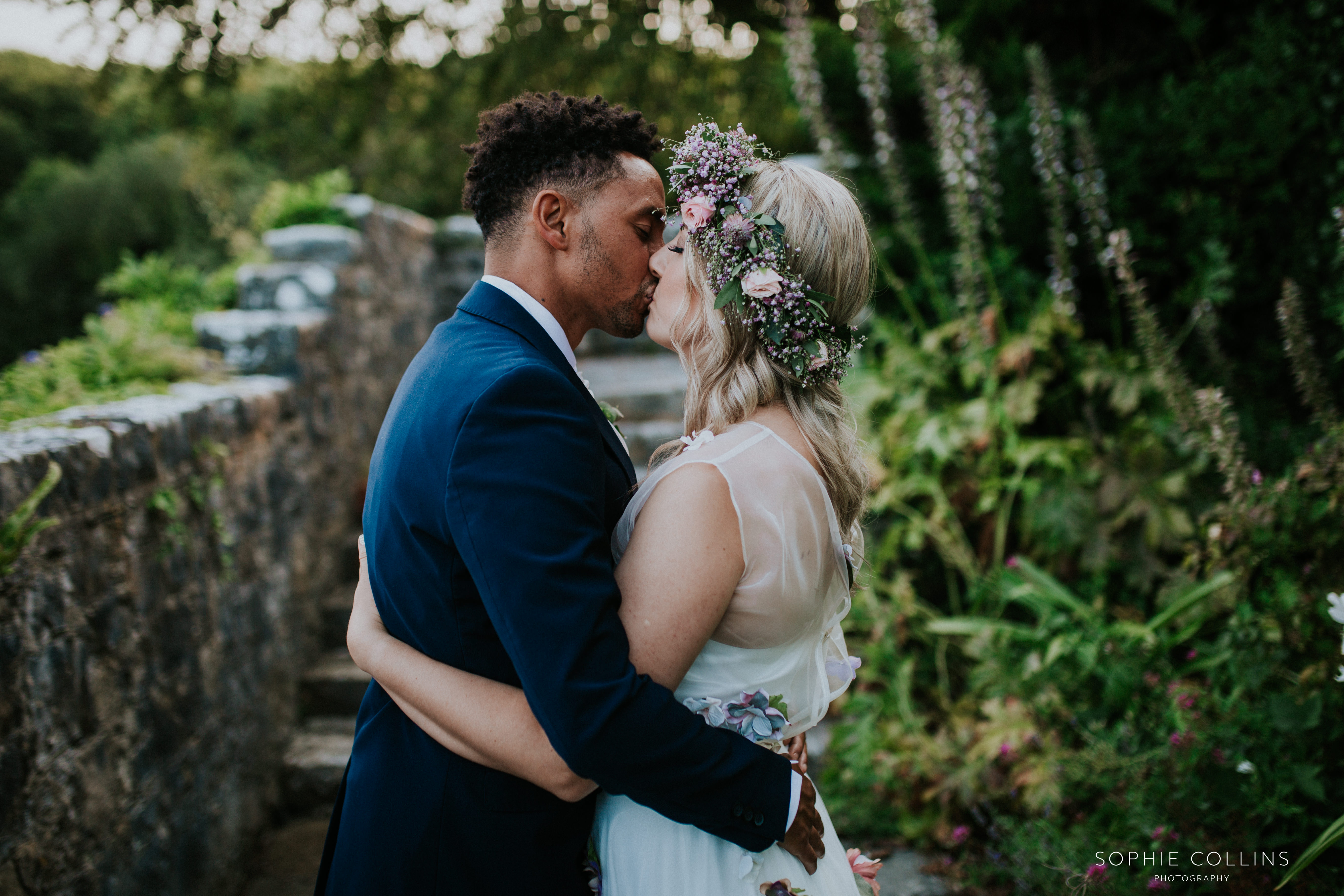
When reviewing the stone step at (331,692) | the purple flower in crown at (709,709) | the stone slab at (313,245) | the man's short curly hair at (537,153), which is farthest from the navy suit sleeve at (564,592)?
the stone slab at (313,245)

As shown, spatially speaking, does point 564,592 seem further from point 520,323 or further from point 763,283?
point 763,283

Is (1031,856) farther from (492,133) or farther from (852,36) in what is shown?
(852,36)

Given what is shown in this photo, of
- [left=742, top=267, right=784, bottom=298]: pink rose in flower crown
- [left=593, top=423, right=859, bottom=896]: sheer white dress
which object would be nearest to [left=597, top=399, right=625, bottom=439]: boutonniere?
[left=593, top=423, right=859, bottom=896]: sheer white dress

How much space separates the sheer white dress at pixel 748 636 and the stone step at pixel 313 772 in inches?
100.0

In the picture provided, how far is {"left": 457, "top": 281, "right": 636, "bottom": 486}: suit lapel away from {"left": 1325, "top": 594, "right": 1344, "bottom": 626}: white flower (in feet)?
5.12

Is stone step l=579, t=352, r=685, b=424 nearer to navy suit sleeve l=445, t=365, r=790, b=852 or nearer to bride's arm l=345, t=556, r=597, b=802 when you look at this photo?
bride's arm l=345, t=556, r=597, b=802

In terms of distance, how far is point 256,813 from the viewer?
341 cm

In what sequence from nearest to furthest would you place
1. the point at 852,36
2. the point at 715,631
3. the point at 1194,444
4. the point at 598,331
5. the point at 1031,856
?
the point at 715,631 < the point at 1031,856 < the point at 1194,444 < the point at 852,36 < the point at 598,331

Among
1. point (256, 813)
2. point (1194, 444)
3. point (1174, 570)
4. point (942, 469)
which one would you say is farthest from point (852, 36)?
point (256, 813)

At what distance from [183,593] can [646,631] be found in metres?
2.34

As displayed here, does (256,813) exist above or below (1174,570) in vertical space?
below

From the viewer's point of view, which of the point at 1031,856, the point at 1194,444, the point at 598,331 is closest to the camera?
the point at 1031,856

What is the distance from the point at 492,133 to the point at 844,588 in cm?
113

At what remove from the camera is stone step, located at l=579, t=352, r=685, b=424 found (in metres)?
5.24
